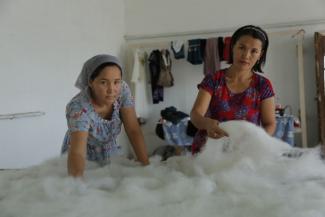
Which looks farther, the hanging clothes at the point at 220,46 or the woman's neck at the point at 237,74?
the hanging clothes at the point at 220,46

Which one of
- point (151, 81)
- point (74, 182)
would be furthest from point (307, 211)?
point (151, 81)

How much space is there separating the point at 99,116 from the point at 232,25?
11.1 ft

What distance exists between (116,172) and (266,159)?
49 centimetres

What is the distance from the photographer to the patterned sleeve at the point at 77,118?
121 centimetres

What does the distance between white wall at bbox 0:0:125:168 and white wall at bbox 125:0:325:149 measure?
1.13 metres

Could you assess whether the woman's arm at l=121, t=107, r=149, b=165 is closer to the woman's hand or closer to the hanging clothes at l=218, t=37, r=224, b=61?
the woman's hand

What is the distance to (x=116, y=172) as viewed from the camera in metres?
1.21

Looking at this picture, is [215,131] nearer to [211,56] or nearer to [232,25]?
[211,56]

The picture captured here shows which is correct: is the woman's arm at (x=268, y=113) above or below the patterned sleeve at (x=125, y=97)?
below

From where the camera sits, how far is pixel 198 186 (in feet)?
3.10

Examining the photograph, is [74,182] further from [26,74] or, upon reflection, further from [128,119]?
[26,74]

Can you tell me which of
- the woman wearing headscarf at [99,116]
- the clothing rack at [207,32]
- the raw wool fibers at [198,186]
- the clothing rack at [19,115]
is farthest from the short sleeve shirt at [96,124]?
the clothing rack at [207,32]

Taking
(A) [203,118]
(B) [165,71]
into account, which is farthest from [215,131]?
(B) [165,71]

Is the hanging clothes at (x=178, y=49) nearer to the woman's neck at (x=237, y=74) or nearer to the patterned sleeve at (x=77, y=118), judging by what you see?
the woman's neck at (x=237, y=74)
